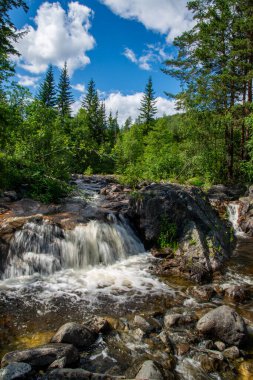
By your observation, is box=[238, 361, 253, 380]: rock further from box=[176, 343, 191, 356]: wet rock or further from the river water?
box=[176, 343, 191, 356]: wet rock

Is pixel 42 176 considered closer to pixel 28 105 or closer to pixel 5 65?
pixel 28 105

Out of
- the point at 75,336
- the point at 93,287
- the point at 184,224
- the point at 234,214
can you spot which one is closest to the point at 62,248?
the point at 93,287

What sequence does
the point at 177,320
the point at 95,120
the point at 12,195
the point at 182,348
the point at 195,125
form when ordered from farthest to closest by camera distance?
the point at 95,120
the point at 195,125
the point at 12,195
the point at 177,320
the point at 182,348

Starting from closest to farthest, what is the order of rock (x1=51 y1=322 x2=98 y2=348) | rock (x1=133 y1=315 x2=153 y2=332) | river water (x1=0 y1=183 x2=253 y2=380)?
1. rock (x1=51 y1=322 x2=98 y2=348)
2. river water (x1=0 y1=183 x2=253 y2=380)
3. rock (x1=133 y1=315 x2=153 y2=332)

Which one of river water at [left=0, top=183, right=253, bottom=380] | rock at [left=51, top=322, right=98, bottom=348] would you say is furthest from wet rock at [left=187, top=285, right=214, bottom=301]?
rock at [left=51, top=322, right=98, bottom=348]

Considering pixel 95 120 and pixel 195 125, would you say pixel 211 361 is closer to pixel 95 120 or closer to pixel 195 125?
pixel 195 125

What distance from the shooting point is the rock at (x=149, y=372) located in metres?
4.15

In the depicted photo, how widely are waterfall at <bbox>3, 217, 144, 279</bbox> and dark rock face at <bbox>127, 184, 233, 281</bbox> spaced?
1.31 m

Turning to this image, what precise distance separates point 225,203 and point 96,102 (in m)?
42.4

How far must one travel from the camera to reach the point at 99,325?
18.2ft

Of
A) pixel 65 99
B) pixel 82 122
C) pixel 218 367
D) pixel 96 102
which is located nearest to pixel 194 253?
pixel 218 367

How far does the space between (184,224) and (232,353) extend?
6.41m

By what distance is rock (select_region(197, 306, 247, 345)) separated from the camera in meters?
5.27

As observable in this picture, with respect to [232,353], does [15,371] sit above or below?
above
